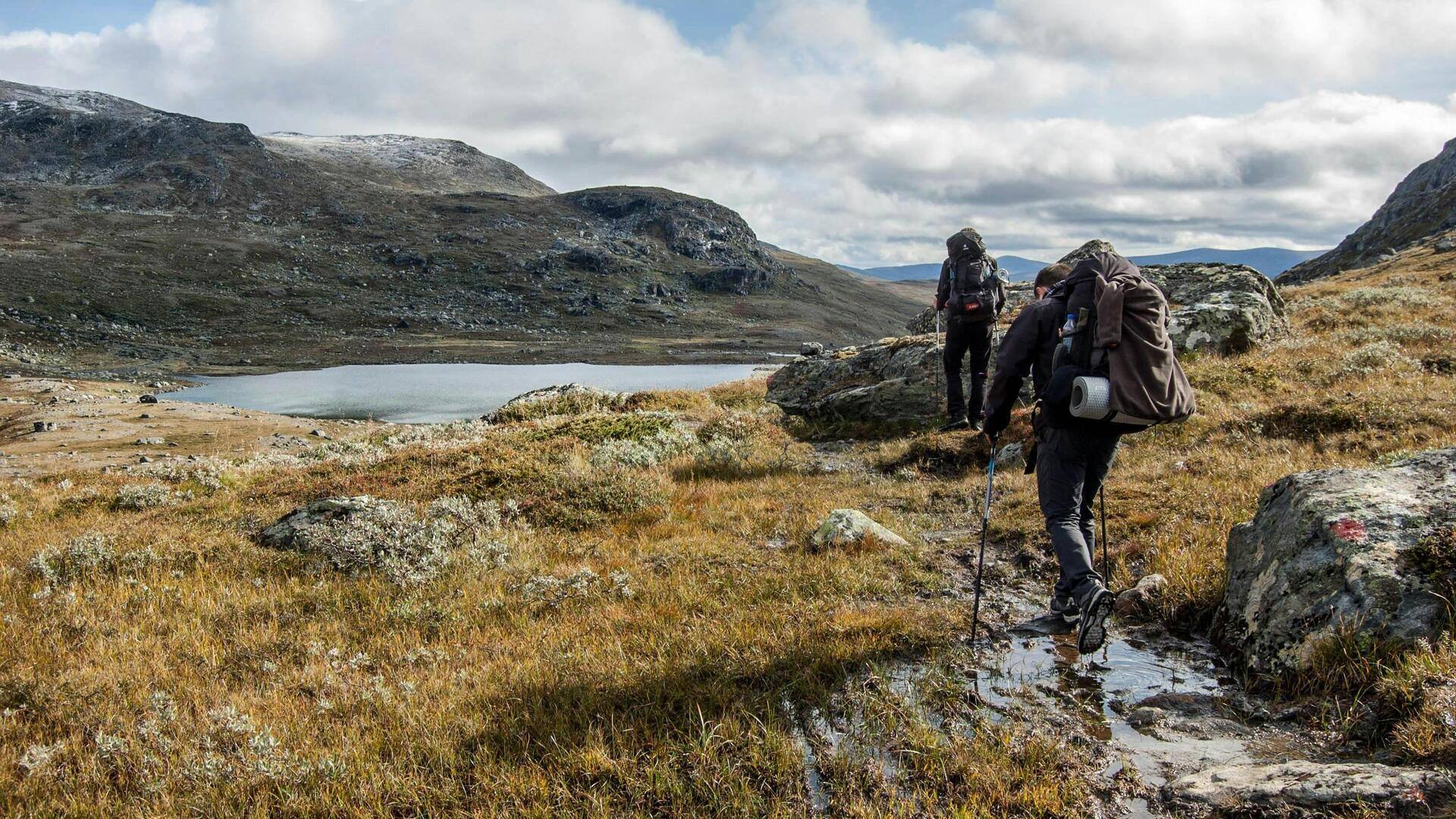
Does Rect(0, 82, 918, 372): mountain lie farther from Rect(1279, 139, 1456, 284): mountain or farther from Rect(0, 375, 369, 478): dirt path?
Rect(1279, 139, 1456, 284): mountain

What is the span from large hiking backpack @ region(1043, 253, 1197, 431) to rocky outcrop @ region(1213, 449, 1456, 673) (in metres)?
1.23

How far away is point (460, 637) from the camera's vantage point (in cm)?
632

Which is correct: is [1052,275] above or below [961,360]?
above

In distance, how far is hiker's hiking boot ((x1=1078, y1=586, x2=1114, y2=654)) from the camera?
5133 millimetres

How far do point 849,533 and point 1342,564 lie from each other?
4.74 metres

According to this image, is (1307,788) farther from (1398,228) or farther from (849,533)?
(1398,228)

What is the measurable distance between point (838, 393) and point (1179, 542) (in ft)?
→ 38.5

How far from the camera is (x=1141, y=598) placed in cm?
655

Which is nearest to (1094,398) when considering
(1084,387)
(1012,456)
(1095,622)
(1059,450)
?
(1084,387)

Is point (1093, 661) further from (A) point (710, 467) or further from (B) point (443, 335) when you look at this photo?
(B) point (443, 335)

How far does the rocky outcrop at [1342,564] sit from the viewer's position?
4.66 metres

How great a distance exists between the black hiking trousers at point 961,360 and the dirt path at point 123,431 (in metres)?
23.8

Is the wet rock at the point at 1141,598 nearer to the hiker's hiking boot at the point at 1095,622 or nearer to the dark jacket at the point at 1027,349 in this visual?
the hiker's hiking boot at the point at 1095,622

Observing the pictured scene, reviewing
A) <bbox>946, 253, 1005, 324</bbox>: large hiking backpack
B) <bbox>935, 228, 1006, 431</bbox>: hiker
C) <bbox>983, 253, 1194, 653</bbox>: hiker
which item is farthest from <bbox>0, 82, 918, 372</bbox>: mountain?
<bbox>983, 253, 1194, 653</bbox>: hiker
